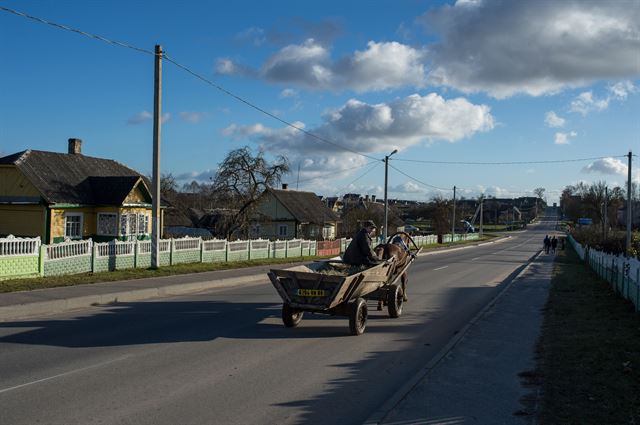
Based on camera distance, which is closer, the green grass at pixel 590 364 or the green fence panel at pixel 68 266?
the green grass at pixel 590 364

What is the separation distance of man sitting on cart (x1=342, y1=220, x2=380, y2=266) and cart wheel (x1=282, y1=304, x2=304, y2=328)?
1.74 m

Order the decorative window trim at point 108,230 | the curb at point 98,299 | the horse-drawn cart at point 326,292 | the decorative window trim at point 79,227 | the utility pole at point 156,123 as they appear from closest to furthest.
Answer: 1. the horse-drawn cart at point 326,292
2. the curb at point 98,299
3. the utility pole at point 156,123
4. the decorative window trim at point 79,227
5. the decorative window trim at point 108,230

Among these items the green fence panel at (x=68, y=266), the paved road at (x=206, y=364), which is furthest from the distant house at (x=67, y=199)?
the paved road at (x=206, y=364)

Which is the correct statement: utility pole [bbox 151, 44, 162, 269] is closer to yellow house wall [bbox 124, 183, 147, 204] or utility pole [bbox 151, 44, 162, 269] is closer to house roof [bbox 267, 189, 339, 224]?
A: yellow house wall [bbox 124, 183, 147, 204]

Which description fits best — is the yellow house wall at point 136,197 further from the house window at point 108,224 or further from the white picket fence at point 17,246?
the white picket fence at point 17,246

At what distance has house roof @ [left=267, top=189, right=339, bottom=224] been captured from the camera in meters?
54.4

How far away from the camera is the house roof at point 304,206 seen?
54406 millimetres

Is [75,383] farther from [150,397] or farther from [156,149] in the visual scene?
[156,149]

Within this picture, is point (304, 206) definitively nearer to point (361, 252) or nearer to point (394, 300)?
point (394, 300)

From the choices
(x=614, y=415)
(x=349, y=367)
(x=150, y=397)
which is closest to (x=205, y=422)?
(x=150, y=397)

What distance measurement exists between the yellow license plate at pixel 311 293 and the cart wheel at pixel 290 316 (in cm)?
48

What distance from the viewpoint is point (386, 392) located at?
702 cm

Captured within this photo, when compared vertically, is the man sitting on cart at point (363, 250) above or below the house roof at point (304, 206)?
below

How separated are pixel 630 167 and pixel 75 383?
34055 millimetres
